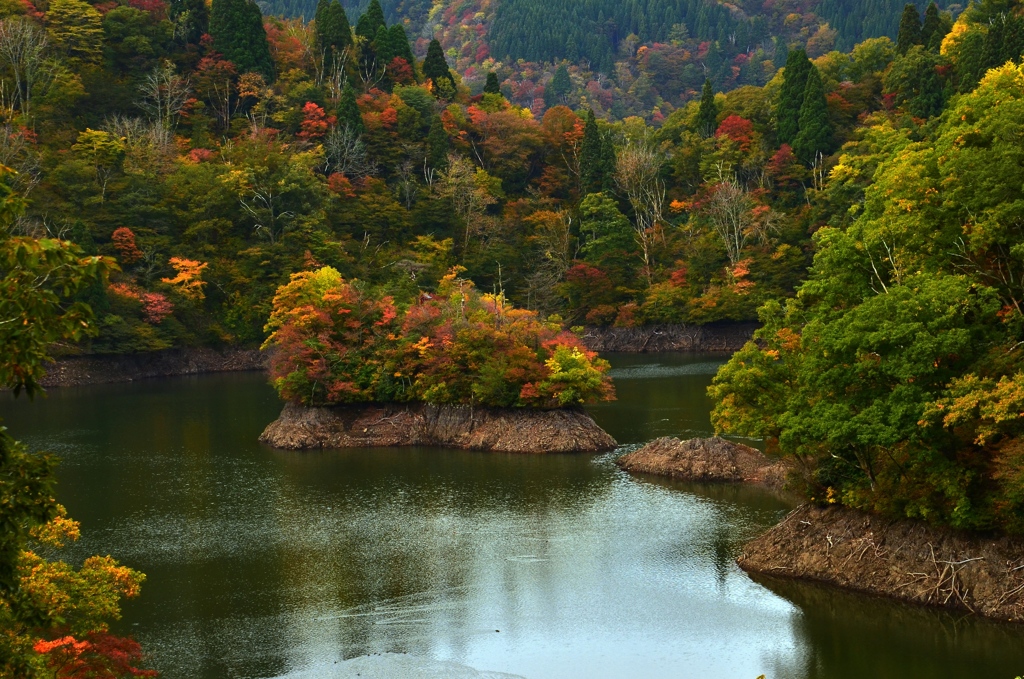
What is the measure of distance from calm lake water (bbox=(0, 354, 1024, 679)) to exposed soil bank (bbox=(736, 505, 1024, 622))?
1.66 feet

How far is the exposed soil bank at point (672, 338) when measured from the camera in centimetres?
8100

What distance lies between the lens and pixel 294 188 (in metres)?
78.4

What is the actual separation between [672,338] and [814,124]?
20315 millimetres

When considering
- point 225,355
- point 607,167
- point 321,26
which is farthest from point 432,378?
point 321,26

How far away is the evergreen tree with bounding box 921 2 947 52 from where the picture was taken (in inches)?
3329

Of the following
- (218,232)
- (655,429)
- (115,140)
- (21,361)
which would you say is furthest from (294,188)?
(21,361)

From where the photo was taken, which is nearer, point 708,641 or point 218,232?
point 708,641

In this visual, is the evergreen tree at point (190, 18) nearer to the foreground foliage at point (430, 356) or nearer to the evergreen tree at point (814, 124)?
the foreground foliage at point (430, 356)

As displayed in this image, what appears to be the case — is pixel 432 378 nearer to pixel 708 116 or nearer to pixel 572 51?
pixel 708 116

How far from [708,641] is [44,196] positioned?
62277 mm

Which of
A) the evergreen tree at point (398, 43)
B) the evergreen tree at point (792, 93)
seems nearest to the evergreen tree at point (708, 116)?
the evergreen tree at point (792, 93)

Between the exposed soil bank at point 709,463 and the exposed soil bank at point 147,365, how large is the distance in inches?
1606

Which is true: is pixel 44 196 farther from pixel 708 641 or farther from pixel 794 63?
pixel 708 641

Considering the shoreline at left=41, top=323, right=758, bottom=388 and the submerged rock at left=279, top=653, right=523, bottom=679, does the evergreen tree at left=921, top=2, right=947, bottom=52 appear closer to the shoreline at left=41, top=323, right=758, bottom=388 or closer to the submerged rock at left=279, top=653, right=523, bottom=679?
the shoreline at left=41, top=323, right=758, bottom=388
